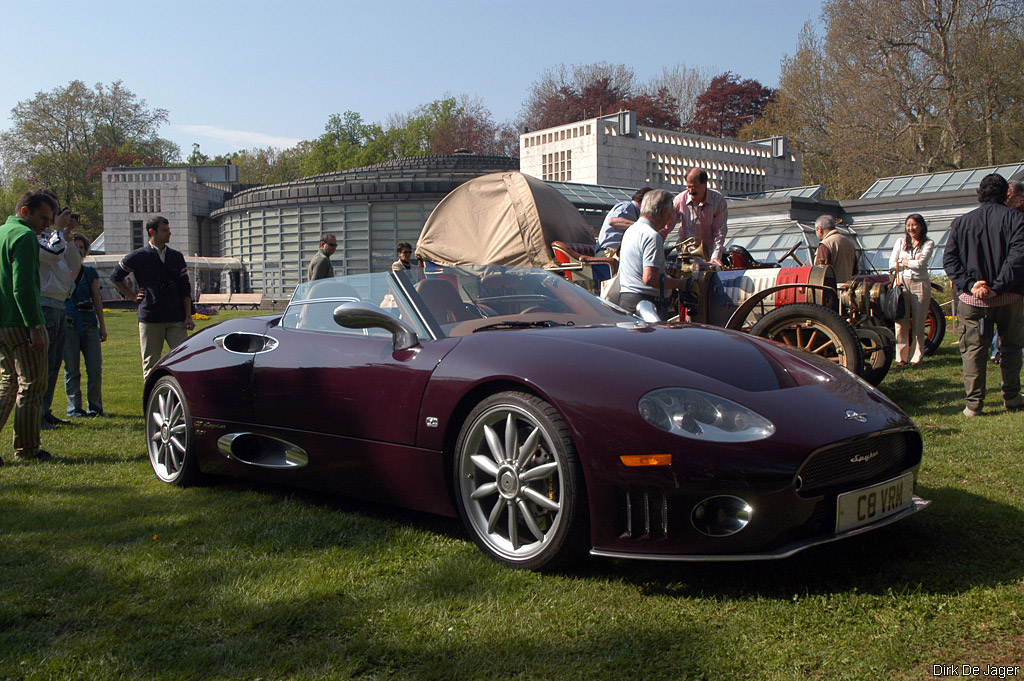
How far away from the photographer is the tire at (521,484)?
9.82 feet

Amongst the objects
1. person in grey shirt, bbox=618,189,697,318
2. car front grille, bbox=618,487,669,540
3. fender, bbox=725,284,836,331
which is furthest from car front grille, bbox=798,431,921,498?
fender, bbox=725,284,836,331

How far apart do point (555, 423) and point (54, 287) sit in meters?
5.25

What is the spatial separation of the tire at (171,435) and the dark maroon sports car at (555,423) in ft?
0.92

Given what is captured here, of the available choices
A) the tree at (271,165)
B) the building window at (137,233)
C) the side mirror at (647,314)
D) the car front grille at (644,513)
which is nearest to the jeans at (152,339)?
the side mirror at (647,314)

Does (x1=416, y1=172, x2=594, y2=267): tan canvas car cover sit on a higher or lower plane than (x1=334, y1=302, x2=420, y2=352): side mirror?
higher

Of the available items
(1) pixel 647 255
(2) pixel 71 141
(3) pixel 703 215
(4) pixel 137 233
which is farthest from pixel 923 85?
(2) pixel 71 141

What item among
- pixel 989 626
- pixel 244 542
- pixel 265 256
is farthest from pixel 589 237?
pixel 265 256

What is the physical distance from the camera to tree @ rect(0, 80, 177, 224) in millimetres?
63438

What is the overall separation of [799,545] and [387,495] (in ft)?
5.91

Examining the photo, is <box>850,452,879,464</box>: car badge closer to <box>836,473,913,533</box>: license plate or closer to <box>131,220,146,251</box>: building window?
<box>836,473,913,533</box>: license plate

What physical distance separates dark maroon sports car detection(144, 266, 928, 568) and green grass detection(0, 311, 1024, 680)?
0.20 meters

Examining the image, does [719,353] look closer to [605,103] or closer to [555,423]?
[555,423]

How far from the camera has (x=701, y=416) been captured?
290 centimetres

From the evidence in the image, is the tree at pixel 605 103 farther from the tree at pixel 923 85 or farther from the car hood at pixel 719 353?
the car hood at pixel 719 353
